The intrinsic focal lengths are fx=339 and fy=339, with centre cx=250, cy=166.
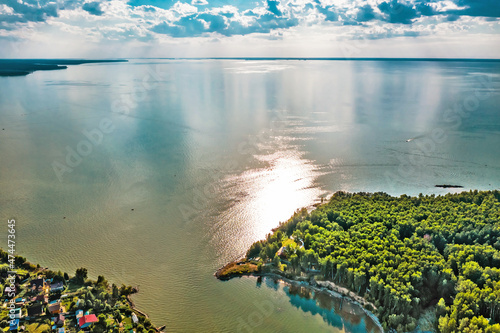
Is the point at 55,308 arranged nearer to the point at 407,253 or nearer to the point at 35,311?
the point at 35,311

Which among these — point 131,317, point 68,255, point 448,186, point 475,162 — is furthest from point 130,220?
point 475,162

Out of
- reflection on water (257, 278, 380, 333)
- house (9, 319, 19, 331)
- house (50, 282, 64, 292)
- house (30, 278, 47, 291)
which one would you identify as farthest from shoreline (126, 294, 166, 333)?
reflection on water (257, 278, 380, 333)

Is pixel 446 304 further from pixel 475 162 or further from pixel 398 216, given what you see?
pixel 475 162

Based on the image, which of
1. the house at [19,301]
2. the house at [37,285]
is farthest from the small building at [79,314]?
the house at [37,285]

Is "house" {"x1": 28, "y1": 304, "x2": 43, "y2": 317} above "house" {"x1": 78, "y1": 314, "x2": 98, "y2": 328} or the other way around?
above

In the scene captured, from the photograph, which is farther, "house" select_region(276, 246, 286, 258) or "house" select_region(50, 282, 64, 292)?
"house" select_region(276, 246, 286, 258)

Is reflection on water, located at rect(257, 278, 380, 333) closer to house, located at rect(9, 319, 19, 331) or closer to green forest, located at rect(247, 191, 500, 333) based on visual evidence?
green forest, located at rect(247, 191, 500, 333)

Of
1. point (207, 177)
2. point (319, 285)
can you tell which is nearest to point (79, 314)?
point (319, 285)
